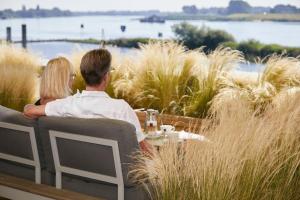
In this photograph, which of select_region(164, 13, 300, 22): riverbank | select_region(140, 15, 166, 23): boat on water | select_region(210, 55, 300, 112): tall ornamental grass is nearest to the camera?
select_region(210, 55, 300, 112): tall ornamental grass

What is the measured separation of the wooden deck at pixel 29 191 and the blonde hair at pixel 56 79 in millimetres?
751

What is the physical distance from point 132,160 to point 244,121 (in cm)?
61

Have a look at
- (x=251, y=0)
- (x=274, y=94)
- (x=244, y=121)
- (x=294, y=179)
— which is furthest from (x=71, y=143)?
(x=251, y=0)

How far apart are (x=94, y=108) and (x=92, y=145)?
35cm

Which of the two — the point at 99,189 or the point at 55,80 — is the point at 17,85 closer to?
the point at 55,80

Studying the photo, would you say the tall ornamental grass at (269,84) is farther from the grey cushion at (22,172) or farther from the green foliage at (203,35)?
the green foliage at (203,35)

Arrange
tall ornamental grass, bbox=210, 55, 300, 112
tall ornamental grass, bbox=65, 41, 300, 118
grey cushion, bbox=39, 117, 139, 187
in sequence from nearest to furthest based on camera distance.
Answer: grey cushion, bbox=39, 117, 139, 187, tall ornamental grass, bbox=210, 55, 300, 112, tall ornamental grass, bbox=65, 41, 300, 118

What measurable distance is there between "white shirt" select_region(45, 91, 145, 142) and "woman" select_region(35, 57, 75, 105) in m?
0.45

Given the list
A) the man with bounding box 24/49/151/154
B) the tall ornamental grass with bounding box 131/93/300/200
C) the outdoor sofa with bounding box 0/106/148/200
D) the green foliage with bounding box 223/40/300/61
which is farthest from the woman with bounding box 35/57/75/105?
the green foliage with bounding box 223/40/300/61

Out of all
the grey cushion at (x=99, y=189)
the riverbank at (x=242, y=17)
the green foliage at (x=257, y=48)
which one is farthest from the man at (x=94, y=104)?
the riverbank at (x=242, y=17)

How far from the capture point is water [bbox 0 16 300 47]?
10.2 m

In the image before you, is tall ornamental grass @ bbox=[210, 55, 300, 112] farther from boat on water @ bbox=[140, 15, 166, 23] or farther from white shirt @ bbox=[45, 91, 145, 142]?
boat on water @ bbox=[140, 15, 166, 23]

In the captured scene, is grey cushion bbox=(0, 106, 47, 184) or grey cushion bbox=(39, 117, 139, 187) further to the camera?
grey cushion bbox=(0, 106, 47, 184)

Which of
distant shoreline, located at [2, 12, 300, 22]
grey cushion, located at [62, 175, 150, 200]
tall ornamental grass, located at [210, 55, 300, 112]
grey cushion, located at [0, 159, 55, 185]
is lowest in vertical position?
grey cushion, located at [0, 159, 55, 185]
